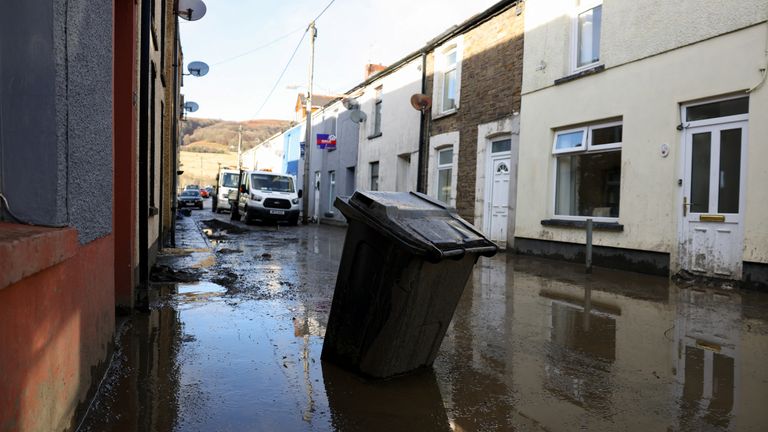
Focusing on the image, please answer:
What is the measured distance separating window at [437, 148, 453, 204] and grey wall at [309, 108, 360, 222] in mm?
7143

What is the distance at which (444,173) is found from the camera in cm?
1594

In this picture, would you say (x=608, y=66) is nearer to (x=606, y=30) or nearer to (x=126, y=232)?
(x=606, y=30)

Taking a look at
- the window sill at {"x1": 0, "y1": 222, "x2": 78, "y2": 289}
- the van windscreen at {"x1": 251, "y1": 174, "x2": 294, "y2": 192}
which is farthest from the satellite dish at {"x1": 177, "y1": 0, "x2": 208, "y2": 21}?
the van windscreen at {"x1": 251, "y1": 174, "x2": 294, "y2": 192}

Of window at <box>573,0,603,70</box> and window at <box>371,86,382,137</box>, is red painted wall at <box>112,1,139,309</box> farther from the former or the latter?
window at <box>371,86,382,137</box>

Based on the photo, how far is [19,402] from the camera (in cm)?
190

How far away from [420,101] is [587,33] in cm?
622

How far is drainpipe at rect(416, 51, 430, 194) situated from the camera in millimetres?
16681

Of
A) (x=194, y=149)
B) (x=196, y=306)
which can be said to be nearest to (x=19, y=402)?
(x=196, y=306)

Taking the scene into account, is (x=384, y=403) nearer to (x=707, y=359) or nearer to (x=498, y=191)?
(x=707, y=359)

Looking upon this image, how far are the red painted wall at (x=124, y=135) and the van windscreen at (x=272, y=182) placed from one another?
54.8 ft

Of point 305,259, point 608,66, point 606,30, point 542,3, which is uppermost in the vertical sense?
point 542,3

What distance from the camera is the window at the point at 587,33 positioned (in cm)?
1052

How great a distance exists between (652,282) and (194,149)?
10715 cm

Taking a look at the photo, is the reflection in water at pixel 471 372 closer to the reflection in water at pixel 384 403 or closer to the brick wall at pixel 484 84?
the reflection in water at pixel 384 403
